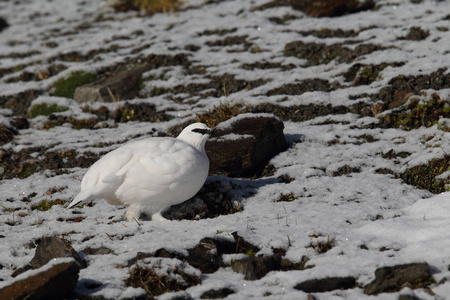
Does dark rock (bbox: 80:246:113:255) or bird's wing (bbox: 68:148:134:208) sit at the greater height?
bird's wing (bbox: 68:148:134:208)

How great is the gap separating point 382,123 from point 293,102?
1.59 meters

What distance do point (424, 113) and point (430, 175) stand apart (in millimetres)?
1425

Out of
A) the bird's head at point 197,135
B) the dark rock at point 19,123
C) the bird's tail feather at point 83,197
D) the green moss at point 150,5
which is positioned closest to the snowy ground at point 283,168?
the dark rock at point 19,123

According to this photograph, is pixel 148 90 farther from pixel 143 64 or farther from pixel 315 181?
pixel 315 181

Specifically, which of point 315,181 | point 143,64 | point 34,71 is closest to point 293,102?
point 315,181

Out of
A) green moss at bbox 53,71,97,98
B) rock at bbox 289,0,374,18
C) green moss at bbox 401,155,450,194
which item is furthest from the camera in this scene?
rock at bbox 289,0,374,18

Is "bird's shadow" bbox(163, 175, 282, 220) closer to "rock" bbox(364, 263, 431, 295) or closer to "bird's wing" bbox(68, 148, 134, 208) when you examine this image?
"bird's wing" bbox(68, 148, 134, 208)

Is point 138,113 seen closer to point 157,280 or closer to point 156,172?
point 156,172

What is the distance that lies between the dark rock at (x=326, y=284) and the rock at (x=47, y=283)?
183 cm

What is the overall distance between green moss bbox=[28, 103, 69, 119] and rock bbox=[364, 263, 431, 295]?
24.3 feet

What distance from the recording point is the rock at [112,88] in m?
9.51

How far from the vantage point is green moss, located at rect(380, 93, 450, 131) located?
7070 mm

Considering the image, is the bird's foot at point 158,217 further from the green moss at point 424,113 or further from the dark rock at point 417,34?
the dark rock at point 417,34

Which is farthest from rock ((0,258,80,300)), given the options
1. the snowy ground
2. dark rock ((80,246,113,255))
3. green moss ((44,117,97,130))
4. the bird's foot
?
green moss ((44,117,97,130))
